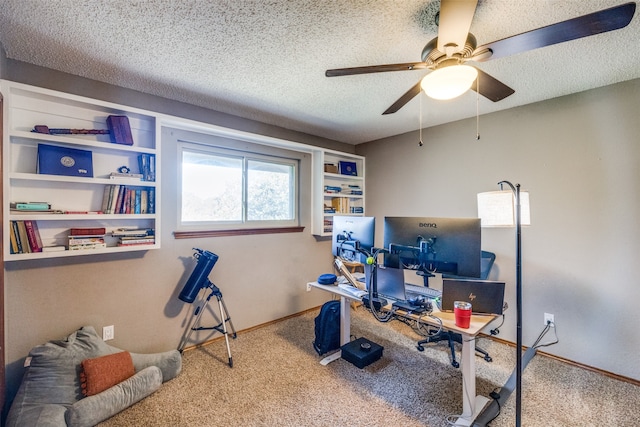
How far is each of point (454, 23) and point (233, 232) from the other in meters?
2.66

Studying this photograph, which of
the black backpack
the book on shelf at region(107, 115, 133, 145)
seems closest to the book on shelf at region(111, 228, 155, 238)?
the book on shelf at region(107, 115, 133, 145)

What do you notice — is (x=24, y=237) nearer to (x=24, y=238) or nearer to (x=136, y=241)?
(x=24, y=238)

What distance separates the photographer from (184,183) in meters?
2.83

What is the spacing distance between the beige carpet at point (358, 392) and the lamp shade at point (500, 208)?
52.6 inches

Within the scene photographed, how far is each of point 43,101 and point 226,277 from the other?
6.92 ft

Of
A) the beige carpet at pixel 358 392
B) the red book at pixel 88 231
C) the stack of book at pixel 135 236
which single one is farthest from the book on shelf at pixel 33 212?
the beige carpet at pixel 358 392

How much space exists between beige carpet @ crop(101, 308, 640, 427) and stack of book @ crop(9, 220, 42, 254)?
131 centimetres

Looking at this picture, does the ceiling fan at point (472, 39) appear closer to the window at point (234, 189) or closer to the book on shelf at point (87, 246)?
the window at point (234, 189)

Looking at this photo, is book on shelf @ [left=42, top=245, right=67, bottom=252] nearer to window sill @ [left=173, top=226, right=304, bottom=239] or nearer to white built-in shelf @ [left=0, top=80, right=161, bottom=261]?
white built-in shelf @ [left=0, top=80, right=161, bottom=261]

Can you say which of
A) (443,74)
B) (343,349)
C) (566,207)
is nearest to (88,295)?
(343,349)

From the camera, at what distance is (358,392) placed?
2.10m

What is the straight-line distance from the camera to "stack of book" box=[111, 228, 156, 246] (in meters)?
2.28

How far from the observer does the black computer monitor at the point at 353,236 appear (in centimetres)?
215

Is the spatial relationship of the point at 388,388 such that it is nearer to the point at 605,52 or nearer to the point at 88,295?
the point at 88,295
